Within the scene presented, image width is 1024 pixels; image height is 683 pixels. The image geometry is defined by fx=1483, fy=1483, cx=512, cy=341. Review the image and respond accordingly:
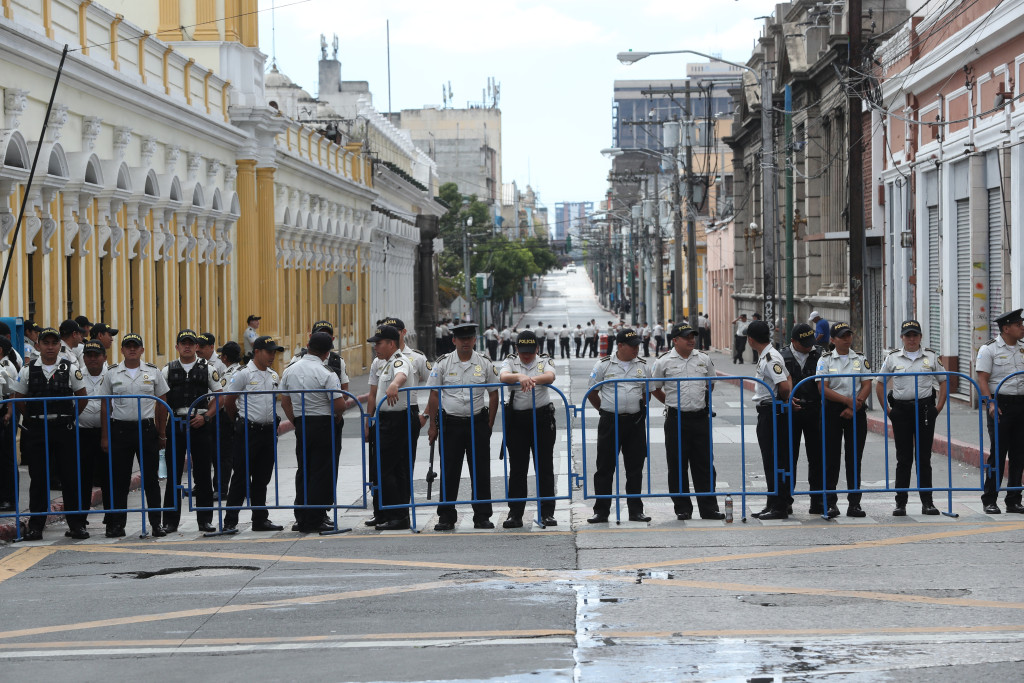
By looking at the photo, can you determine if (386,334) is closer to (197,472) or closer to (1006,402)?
(197,472)

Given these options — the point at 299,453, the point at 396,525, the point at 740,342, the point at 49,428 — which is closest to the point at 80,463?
the point at 49,428

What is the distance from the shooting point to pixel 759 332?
1231cm

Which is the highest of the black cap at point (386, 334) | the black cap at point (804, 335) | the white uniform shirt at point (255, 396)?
the black cap at point (386, 334)

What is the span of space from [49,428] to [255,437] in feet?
5.56

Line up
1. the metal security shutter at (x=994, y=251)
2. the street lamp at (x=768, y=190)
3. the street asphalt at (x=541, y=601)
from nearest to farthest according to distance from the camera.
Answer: the street asphalt at (x=541, y=601) → the metal security shutter at (x=994, y=251) → the street lamp at (x=768, y=190)

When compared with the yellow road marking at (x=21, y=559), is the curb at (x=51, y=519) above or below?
above

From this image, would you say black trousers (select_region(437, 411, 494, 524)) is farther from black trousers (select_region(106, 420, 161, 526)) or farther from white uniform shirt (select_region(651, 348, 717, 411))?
black trousers (select_region(106, 420, 161, 526))

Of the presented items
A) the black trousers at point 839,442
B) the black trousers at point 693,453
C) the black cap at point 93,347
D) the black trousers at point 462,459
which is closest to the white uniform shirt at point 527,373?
the black trousers at point 462,459

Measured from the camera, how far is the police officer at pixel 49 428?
485 inches

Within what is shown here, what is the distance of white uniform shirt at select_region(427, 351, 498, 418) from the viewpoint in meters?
12.4

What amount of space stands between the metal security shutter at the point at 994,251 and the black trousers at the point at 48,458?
52.2 ft

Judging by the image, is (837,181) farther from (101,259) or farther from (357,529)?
(357,529)

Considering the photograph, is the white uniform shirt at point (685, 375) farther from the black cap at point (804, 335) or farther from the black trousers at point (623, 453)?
the black cap at point (804, 335)

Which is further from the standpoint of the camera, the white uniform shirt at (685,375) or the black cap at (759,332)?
the white uniform shirt at (685,375)
